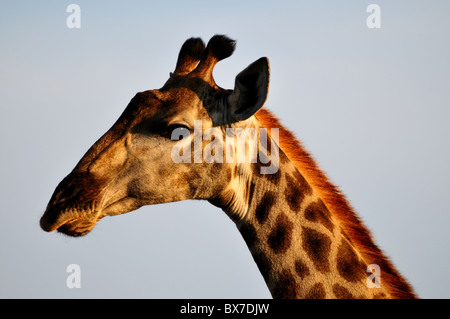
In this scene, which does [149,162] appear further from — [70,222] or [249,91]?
[249,91]

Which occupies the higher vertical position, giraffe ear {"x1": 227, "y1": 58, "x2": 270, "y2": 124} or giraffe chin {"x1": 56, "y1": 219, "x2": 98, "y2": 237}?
giraffe ear {"x1": 227, "y1": 58, "x2": 270, "y2": 124}

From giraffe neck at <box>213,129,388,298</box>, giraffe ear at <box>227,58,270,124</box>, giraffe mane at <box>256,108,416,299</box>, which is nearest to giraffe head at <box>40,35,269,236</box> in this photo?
giraffe ear at <box>227,58,270,124</box>

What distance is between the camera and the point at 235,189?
6.52 metres

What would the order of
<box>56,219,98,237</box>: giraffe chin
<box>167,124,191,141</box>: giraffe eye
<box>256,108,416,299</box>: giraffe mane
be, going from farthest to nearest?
<box>256,108,416,299</box>: giraffe mane < <box>167,124,191,141</box>: giraffe eye < <box>56,219,98,237</box>: giraffe chin

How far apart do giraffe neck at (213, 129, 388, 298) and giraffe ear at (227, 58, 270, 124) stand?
2.15ft

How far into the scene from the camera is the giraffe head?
5996 millimetres

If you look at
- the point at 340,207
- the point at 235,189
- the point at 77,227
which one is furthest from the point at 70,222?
the point at 340,207

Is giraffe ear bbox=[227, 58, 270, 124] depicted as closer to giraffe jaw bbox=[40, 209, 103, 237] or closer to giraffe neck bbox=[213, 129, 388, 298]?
giraffe neck bbox=[213, 129, 388, 298]

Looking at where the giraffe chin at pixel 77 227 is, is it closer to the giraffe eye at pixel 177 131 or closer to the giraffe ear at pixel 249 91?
the giraffe eye at pixel 177 131

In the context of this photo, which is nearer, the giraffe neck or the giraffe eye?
the giraffe neck

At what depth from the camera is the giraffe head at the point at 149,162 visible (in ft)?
19.7

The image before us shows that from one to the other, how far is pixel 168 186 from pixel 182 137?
56 cm
